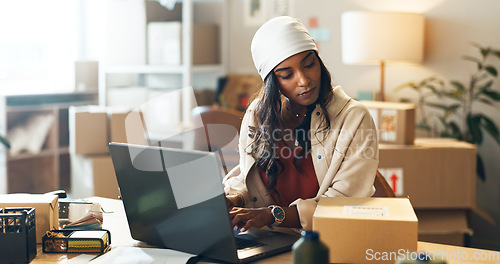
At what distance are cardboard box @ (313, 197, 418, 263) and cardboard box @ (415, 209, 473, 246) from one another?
202cm

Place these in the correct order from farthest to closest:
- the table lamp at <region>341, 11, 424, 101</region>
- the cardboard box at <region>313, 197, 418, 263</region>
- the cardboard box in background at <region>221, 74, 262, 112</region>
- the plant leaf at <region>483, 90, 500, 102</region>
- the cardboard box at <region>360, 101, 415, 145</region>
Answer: the cardboard box in background at <region>221, 74, 262, 112</region>
the table lamp at <region>341, 11, 424, 101</region>
the plant leaf at <region>483, 90, 500, 102</region>
the cardboard box at <region>360, 101, 415, 145</region>
the cardboard box at <region>313, 197, 418, 263</region>

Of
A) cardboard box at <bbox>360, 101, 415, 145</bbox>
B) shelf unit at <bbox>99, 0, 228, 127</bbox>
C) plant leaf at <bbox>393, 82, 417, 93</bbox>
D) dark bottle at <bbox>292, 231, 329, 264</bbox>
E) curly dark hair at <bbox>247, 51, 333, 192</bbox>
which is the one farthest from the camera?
shelf unit at <bbox>99, 0, 228, 127</bbox>

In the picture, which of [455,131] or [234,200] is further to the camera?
[455,131]

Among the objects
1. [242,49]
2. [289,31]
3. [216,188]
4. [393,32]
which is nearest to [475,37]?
[393,32]

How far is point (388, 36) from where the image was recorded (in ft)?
11.6

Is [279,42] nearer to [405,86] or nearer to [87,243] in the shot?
[87,243]

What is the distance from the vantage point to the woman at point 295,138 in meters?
1.67

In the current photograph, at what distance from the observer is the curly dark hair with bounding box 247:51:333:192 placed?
5.91 feet

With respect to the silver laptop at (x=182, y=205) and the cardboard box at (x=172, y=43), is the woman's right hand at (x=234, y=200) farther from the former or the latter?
the cardboard box at (x=172, y=43)

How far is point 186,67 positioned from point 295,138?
2651 mm

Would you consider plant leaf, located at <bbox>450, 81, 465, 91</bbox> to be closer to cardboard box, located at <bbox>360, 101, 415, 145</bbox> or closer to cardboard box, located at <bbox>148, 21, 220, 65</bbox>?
cardboard box, located at <bbox>360, 101, 415, 145</bbox>

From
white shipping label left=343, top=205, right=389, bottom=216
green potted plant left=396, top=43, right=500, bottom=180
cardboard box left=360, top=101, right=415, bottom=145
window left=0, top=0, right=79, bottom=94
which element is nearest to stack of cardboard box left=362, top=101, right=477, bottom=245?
cardboard box left=360, top=101, right=415, bottom=145

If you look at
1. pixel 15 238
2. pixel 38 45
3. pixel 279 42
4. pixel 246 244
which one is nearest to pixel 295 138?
pixel 279 42

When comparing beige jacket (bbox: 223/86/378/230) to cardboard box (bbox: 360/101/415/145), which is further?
cardboard box (bbox: 360/101/415/145)
